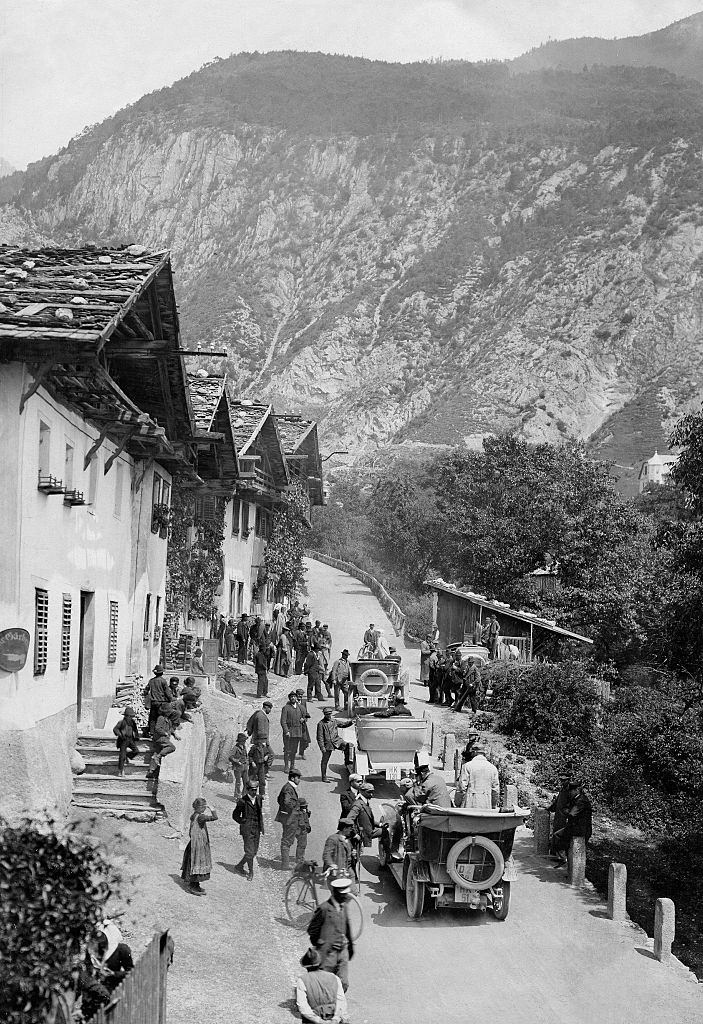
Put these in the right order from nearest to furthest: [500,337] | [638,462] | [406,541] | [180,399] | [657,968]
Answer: [657,968] < [180,399] < [406,541] < [638,462] < [500,337]

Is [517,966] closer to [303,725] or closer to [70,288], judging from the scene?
[303,725]

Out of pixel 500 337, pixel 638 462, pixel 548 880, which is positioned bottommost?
pixel 548 880

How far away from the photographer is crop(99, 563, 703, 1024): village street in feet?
42.6

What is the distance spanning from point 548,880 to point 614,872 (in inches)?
88.6

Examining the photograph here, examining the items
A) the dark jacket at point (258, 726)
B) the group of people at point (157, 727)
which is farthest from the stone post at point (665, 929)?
the dark jacket at point (258, 726)

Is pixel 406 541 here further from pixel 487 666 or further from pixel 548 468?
pixel 487 666

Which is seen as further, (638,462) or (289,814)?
(638,462)

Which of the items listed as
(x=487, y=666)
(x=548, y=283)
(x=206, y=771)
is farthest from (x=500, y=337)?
(x=206, y=771)

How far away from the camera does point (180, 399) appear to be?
1014 inches

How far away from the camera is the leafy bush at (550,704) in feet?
102

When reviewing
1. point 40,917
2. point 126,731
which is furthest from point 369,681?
point 40,917

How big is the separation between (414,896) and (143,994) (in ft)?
24.0

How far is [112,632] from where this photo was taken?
2444 cm

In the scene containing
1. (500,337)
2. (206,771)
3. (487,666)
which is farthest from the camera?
(500,337)
